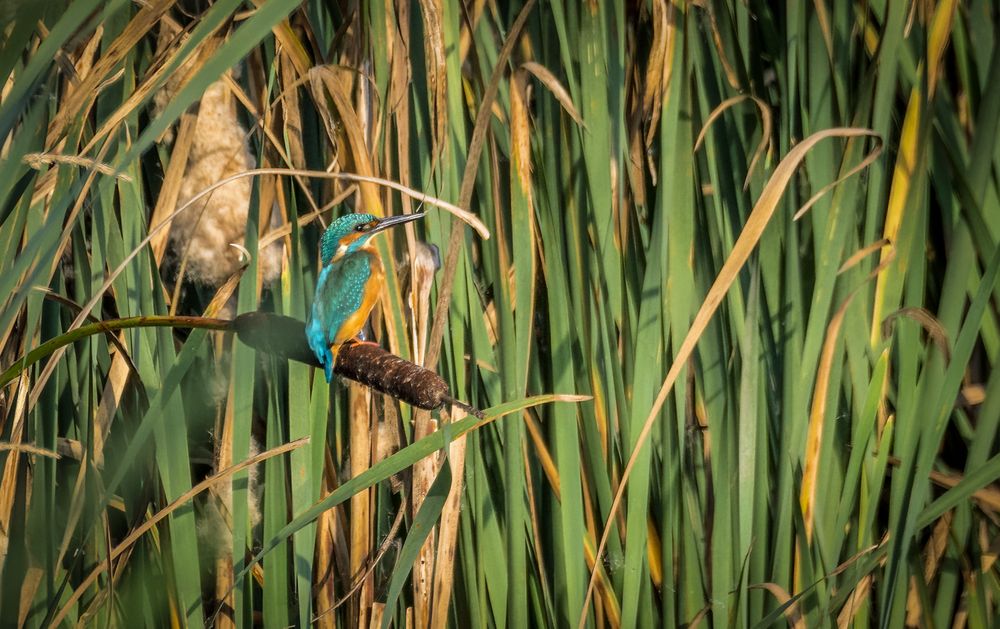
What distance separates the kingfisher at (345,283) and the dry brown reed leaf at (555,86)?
0.59 feet

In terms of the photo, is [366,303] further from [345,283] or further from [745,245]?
[745,245]

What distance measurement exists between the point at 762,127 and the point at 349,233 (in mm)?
452

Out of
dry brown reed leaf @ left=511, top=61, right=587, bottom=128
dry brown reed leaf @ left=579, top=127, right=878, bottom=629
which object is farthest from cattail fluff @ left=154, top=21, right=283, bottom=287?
dry brown reed leaf @ left=579, top=127, right=878, bottom=629

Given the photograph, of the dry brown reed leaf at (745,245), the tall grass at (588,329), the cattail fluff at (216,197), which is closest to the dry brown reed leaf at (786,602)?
the tall grass at (588,329)

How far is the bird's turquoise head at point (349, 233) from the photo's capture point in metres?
0.85

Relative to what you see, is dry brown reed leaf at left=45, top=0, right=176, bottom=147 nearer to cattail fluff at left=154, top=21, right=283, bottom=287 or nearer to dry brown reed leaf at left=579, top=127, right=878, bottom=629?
cattail fluff at left=154, top=21, right=283, bottom=287

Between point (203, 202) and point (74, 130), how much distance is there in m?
0.27

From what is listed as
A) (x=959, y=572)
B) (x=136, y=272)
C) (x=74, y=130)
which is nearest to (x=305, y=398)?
(x=136, y=272)

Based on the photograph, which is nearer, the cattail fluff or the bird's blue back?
the bird's blue back

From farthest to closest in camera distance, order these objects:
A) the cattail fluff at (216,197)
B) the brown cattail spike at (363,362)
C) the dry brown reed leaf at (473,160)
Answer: the cattail fluff at (216,197)
the dry brown reed leaf at (473,160)
the brown cattail spike at (363,362)

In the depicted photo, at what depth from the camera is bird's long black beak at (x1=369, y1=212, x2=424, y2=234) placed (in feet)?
2.70

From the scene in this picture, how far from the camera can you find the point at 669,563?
0.84 meters

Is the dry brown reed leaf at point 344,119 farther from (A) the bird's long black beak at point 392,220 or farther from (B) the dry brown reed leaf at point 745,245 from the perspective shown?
(B) the dry brown reed leaf at point 745,245

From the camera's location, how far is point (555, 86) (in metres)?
0.78
